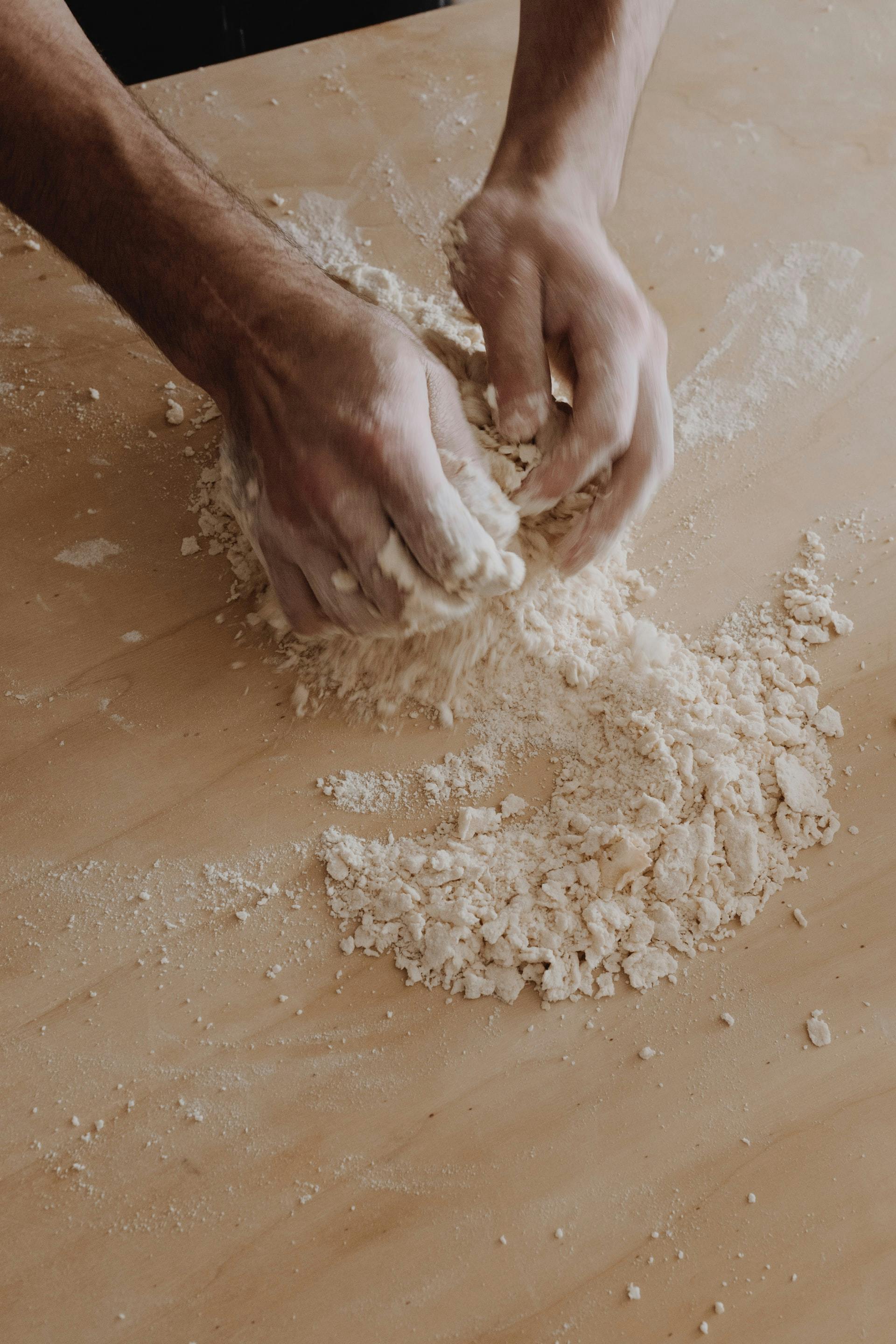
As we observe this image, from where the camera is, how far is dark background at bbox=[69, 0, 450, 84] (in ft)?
4.45

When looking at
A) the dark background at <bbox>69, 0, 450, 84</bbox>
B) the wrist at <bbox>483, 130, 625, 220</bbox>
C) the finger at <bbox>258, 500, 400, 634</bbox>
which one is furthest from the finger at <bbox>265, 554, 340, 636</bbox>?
the dark background at <bbox>69, 0, 450, 84</bbox>

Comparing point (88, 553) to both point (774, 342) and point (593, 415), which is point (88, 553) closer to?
point (593, 415)

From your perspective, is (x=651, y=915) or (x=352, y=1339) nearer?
(x=352, y=1339)

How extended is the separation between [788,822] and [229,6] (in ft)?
4.58

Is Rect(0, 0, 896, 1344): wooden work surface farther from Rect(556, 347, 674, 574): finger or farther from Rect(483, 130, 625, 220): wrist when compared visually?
Rect(483, 130, 625, 220): wrist

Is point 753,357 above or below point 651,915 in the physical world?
above

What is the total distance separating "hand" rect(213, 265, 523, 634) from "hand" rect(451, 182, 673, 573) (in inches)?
2.2

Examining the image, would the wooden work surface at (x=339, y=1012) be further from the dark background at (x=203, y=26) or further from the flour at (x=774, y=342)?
the dark background at (x=203, y=26)

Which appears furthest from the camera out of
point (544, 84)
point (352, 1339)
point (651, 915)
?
point (544, 84)

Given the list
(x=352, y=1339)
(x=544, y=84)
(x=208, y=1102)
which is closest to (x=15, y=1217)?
(x=208, y=1102)

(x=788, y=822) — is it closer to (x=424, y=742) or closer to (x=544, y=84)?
(x=424, y=742)

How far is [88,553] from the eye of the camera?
0.96 meters

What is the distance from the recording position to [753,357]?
1.07 metres

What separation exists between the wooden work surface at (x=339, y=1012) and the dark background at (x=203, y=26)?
1.68ft
